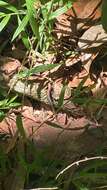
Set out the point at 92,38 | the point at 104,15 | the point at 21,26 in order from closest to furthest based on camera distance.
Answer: the point at 104,15
the point at 21,26
the point at 92,38

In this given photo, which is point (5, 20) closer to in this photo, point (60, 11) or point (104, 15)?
point (60, 11)

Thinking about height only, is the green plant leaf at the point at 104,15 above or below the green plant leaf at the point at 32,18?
below

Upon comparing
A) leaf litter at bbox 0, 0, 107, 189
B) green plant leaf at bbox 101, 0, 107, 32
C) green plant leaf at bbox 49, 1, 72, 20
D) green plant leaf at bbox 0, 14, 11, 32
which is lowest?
leaf litter at bbox 0, 0, 107, 189

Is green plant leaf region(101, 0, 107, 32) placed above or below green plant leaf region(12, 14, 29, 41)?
below

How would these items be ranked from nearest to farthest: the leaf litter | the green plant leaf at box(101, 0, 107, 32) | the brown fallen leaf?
the green plant leaf at box(101, 0, 107, 32)
the leaf litter
the brown fallen leaf

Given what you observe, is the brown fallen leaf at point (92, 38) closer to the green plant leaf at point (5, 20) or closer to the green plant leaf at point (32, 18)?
the green plant leaf at point (32, 18)

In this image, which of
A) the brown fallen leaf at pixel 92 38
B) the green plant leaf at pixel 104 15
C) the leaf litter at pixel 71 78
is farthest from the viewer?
the brown fallen leaf at pixel 92 38

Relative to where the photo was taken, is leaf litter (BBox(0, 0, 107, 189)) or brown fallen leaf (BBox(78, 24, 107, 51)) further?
A: brown fallen leaf (BBox(78, 24, 107, 51))

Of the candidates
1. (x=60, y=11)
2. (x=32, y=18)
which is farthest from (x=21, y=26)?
(x=60, y=11)

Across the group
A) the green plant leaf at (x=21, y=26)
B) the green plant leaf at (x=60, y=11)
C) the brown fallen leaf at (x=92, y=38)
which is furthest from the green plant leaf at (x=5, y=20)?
the brown fallen leaf at (x=92, y=38)

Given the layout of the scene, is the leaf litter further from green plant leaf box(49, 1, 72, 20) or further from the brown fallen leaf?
green plant leaf box(49, 1, 72, 20)

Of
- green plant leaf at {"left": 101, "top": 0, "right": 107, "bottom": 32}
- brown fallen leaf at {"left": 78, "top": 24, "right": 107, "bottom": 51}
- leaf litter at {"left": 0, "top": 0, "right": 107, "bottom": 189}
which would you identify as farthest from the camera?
brown fallen leaf at {"left": 78, "top": 24, "right": 107, "bottom": 51}

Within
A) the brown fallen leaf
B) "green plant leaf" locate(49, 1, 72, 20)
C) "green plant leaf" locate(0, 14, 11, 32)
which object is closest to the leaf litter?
the brown fallen leaf

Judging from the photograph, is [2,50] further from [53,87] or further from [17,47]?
[53,87]
